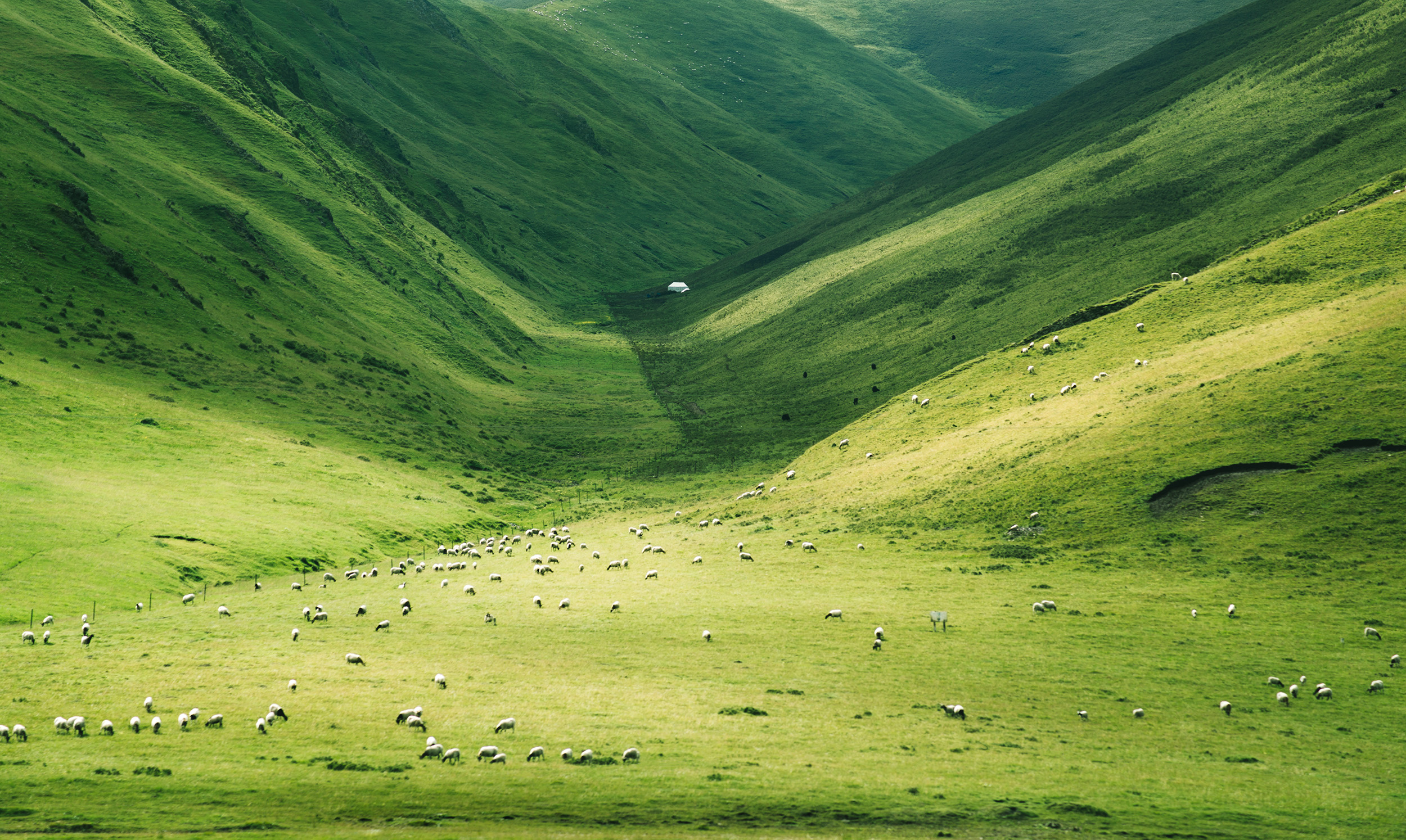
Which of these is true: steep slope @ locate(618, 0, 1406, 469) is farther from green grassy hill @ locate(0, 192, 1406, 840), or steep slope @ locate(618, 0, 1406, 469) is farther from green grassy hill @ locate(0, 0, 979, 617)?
green grassy hill @ locate(0, 192, 1406, 840)

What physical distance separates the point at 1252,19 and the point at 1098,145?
134 feet

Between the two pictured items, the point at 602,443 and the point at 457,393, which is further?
the point at 457,393

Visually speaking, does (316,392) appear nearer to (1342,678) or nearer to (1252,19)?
(1342,678)

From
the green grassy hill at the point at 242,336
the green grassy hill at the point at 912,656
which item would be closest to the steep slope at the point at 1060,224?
the green grassy hill at the point at 242,336

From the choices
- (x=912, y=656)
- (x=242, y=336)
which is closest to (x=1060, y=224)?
(x=912, y=656)

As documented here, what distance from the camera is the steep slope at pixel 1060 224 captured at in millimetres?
94438

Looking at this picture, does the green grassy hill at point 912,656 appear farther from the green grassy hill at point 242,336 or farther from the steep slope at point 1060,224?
the steep slope at point 1060,224

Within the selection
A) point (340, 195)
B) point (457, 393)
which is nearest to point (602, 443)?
point (457, 393)

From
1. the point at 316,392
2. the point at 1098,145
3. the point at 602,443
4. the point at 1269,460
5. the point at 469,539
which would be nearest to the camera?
the point at 1269,460

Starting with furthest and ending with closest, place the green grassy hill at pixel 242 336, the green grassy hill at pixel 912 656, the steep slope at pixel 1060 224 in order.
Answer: the steep slope at pixel 1060 224, the green grassy hill at pixel 242 336, the green grassy hill at pixel 912 656

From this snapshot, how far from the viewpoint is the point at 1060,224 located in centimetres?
11562

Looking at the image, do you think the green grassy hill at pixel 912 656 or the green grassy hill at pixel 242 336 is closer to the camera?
the green grassy hill at pixel 912 656

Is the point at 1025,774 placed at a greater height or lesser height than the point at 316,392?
lesser

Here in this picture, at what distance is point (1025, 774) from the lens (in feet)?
87.1
